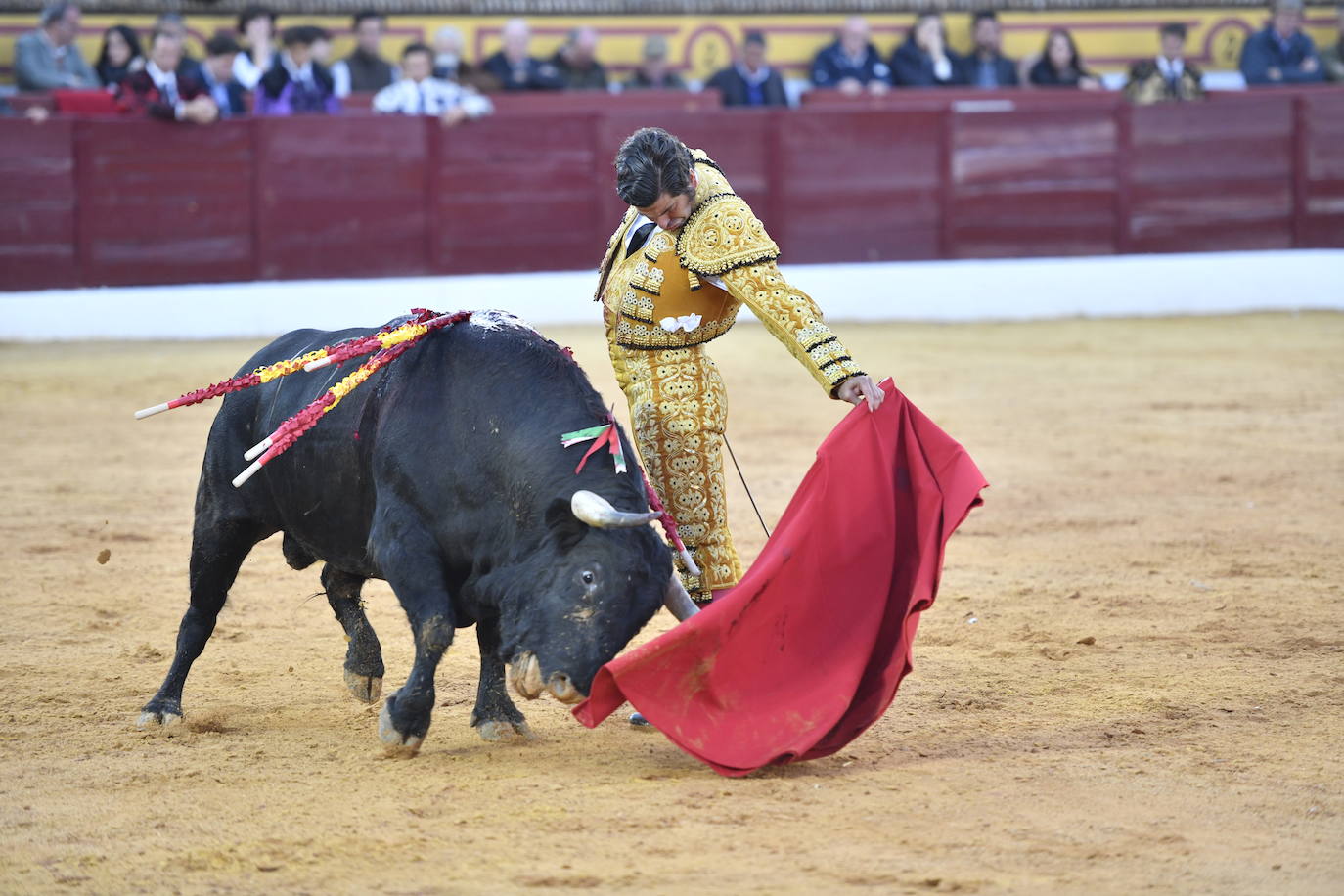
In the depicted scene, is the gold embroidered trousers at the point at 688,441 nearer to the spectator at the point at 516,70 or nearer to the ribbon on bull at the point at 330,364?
the ribbon on bull at the point at 330,364

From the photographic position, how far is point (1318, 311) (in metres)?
11.8

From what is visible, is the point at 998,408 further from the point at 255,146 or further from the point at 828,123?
the point at 255,146

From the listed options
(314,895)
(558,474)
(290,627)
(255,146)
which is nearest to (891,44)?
(255,146)

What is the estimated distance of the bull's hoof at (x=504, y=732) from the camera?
336 centimetres

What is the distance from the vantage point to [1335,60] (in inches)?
510

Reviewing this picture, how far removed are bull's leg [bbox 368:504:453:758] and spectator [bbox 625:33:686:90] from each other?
8772 mm

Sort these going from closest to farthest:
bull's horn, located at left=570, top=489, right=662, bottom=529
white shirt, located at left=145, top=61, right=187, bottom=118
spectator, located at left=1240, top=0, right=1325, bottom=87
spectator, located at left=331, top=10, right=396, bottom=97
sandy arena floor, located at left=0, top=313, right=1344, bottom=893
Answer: sandy arena floor, located at left=0, top=313, right=1344, bottom=893
bull's horn, located at left=570, top=489, right=662, bottom=529
white shirt, located at left=145, top=61, right=187, bottom=118
spectator, located at left=331, top=10, right=396, bottom=97
spectator, located at left=1240, top=0, right=1325, bottom=87

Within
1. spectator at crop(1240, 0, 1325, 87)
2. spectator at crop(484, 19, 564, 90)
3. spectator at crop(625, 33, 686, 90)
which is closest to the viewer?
spectator at crop(484, 19, 564, 90)

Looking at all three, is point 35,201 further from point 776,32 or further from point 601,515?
point 601,515

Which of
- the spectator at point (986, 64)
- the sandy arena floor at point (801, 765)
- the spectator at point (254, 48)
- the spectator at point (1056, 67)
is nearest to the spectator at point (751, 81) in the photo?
the spectator at point (986, 64)

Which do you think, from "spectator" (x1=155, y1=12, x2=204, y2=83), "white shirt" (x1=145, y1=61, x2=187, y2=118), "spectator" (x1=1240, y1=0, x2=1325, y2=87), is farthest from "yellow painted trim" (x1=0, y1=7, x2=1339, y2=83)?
"white shirt" (x1=145, y1=61, x2=187, y2=118)

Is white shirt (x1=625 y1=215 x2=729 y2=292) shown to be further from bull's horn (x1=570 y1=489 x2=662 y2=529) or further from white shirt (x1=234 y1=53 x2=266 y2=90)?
white shirt (x1=234 y1=53 x2=266 y2=90)

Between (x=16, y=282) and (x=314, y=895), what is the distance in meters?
8.39

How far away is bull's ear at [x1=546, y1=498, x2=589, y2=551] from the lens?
2967mm
